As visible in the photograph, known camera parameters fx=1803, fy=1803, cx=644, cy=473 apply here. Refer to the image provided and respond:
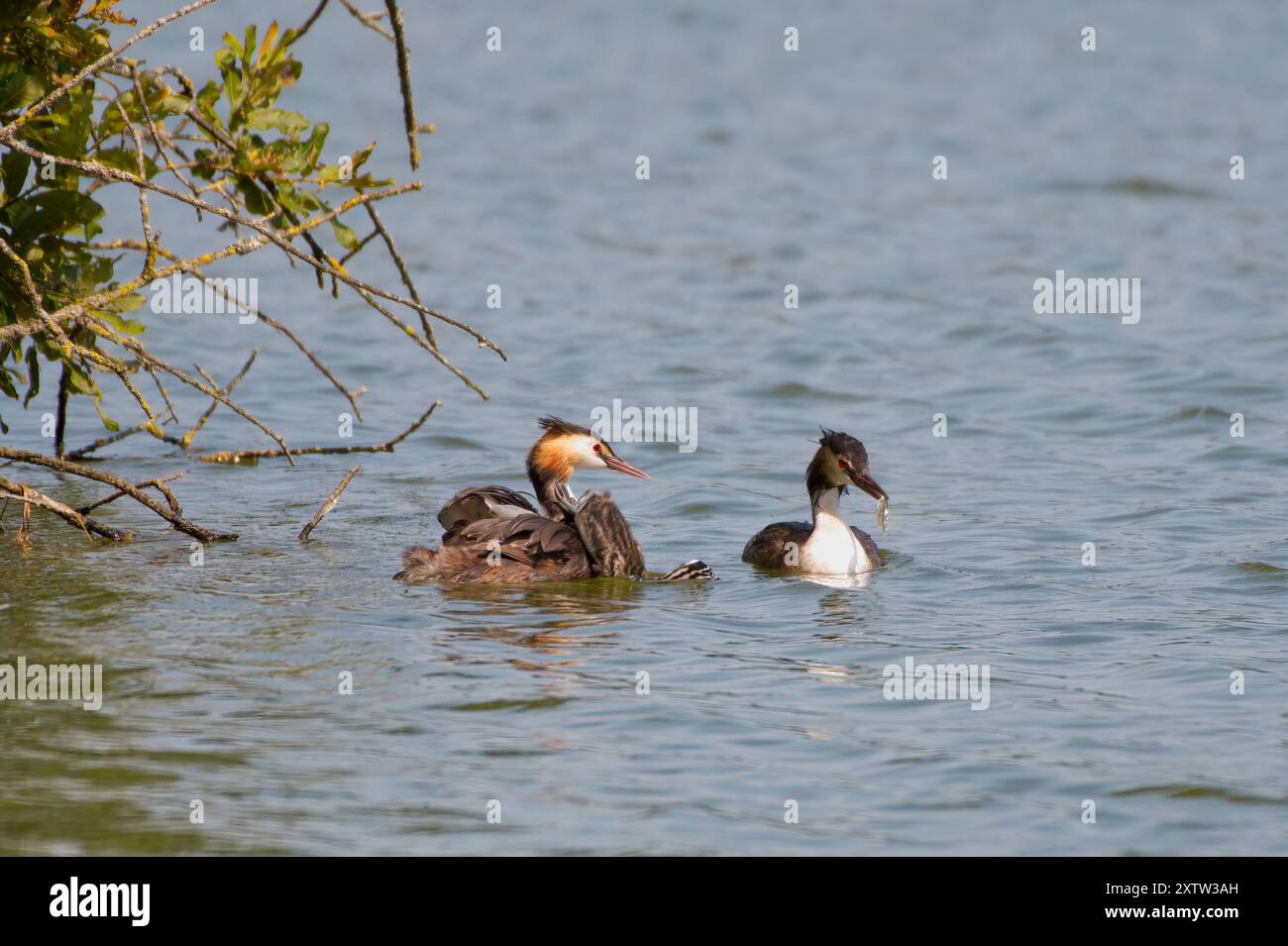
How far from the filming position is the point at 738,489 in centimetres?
1280

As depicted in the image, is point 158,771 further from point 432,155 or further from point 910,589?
point 432,155

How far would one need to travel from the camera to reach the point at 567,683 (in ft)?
26.7

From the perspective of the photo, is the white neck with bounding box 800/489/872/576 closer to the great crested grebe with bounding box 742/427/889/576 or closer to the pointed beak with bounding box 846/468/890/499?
the great crested grebe with bounding box 742/427/889/576

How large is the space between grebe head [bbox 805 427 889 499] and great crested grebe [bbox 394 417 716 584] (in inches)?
41.8

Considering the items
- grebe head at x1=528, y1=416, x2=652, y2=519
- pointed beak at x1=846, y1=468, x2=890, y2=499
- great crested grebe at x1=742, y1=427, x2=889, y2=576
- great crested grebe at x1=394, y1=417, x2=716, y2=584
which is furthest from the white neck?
grebe head at x1=528, y1=416, x2=652, y2=519

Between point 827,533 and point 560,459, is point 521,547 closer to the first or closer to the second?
point 560,459

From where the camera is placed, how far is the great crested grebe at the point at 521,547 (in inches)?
389

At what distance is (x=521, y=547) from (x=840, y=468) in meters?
2.05

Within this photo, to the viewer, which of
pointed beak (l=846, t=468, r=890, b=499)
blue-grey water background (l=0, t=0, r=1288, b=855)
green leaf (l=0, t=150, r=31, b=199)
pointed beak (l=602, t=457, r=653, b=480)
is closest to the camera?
blue-grey water background (l=0, t=0, r=1288, b=855)

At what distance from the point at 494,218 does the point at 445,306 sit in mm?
4003

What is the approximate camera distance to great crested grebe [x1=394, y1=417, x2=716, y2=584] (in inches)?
389

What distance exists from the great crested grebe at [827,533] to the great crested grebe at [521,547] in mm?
542

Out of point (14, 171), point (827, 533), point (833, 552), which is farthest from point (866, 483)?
point (14, 171)

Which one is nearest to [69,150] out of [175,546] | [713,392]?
[175,546]
